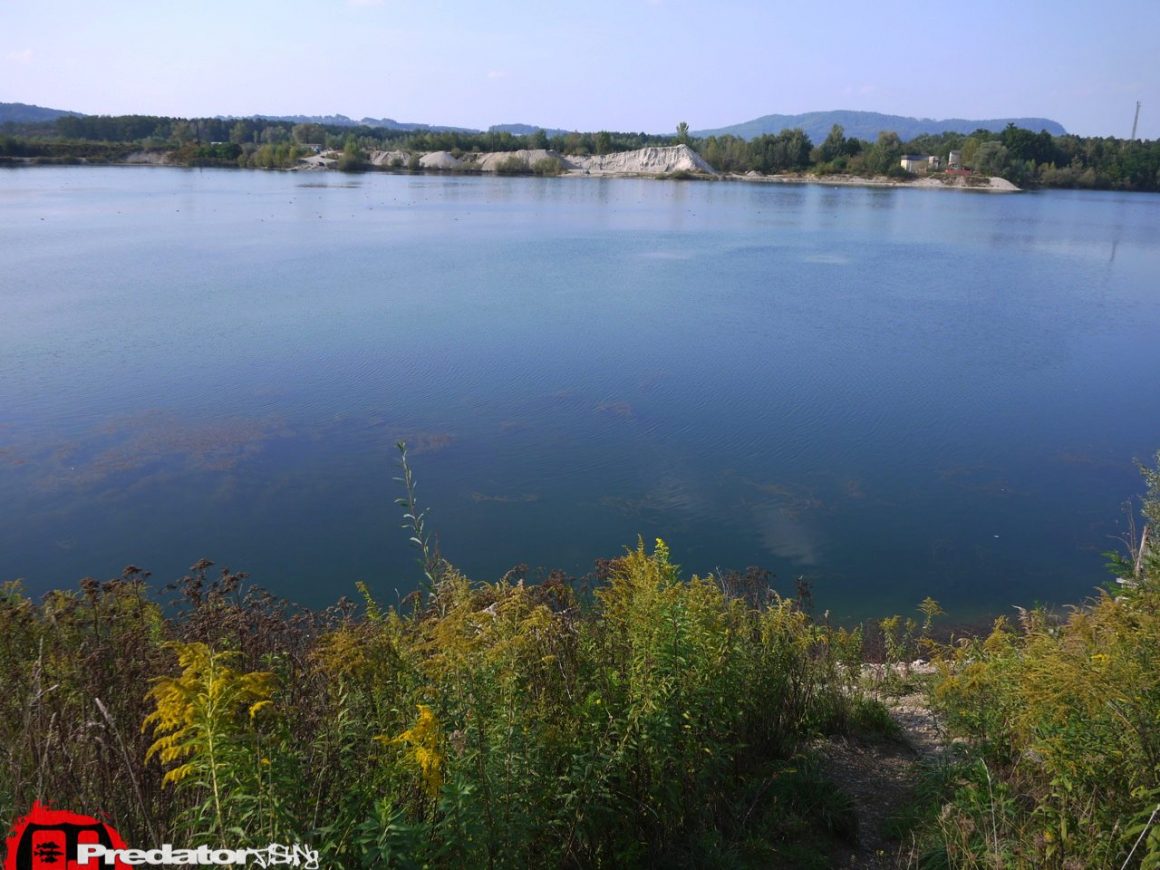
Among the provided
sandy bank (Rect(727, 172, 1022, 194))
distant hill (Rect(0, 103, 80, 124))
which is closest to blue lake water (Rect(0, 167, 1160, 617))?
sandy bank (Rect(727, 172, 1022, 194))

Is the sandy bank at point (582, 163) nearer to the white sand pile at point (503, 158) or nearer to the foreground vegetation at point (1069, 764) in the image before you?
the white sand pile at point (503, 158)

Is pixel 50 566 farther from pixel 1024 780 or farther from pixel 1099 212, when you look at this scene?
pixel 1099 212

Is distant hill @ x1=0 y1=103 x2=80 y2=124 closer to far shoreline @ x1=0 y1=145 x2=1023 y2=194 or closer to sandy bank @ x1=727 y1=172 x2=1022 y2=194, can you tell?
far shoreline @ x1=0 y1=145 x2=1023 y2=194

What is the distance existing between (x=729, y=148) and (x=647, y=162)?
10.7m

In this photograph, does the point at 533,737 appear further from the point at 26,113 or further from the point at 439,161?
the point at 26,113

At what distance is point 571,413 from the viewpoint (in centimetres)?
1339

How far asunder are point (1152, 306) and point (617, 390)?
18.2 metres

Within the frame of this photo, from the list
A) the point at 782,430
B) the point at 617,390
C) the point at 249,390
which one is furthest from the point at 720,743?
the point at 249,390

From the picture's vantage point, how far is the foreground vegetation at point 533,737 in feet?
7.59

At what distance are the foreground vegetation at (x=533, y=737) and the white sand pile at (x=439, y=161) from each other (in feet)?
315

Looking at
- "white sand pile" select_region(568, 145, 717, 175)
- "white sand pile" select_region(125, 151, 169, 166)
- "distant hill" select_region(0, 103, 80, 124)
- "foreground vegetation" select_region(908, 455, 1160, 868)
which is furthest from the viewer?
"distant hill" select_region(0, 103, 80, 124)

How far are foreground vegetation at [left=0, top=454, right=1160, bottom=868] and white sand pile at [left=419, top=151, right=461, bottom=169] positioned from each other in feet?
315

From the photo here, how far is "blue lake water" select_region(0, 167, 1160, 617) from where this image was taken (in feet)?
30.8

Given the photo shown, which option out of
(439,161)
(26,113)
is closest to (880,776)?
(439,161)
